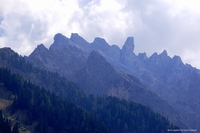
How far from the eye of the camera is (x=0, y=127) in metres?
123

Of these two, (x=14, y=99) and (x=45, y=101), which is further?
(x=45, y=101)

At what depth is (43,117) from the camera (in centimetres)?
16062

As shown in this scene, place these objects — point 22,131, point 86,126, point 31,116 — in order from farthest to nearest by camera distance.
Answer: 1. point 86,126
2. point 31,116
3. point 22,131

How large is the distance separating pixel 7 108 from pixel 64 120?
30.3 meters

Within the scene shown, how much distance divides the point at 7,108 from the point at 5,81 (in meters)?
25.8

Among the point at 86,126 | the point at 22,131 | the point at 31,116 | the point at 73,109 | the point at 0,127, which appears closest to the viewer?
the point at 0,127

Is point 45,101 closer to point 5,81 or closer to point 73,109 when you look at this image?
point 73,109

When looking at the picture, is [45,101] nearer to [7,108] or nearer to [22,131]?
[7,108]

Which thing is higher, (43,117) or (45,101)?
(45,101)

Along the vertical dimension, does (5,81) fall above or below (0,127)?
above

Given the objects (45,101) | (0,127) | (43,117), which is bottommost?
(0,127)

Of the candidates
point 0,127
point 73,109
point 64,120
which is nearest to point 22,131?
point 0,127

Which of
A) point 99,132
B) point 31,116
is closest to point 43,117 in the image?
point 31,116

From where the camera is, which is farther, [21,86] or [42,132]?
[21,86]
